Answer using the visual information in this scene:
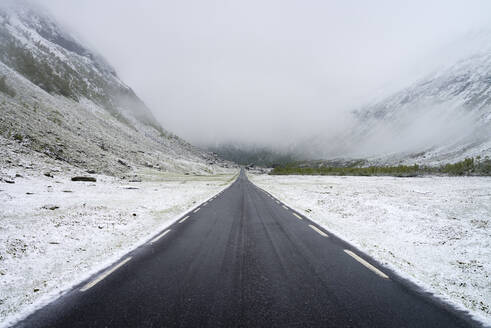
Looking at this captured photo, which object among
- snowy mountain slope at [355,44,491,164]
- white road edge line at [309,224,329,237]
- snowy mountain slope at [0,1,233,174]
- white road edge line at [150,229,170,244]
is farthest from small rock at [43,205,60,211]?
snowy mountain slope at [355,44,491,164]

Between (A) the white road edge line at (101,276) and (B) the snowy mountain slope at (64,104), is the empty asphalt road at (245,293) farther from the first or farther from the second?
(B) the snowy mountain slope at (64,104)

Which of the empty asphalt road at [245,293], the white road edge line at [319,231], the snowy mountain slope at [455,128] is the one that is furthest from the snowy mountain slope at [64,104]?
the snowy mountain slope at [455,128]

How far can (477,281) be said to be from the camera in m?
5.08

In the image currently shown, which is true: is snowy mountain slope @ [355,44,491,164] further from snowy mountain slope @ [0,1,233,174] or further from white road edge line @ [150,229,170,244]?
white road edge line @ [150,229,170,244]

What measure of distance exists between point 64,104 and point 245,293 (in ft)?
321

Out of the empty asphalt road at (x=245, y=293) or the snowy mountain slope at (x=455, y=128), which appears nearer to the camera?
the empty asphalt road at (x=245, y=293)

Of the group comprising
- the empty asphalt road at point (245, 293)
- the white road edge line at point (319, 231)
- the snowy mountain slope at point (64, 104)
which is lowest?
the empty asphalt road at point (245, 293)

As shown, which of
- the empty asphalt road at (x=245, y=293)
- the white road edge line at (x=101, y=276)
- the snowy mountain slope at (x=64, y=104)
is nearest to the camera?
the empty asphalt road at (x=245, y=293)

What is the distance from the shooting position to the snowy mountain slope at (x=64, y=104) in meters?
40.0

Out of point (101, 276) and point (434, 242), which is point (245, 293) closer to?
point (101, 276)

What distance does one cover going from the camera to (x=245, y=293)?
4273 millimetres

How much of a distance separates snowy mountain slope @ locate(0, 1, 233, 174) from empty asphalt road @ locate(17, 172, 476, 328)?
40274 mm

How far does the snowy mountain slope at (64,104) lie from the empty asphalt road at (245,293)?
40.3m

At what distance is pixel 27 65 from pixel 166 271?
126 meters
